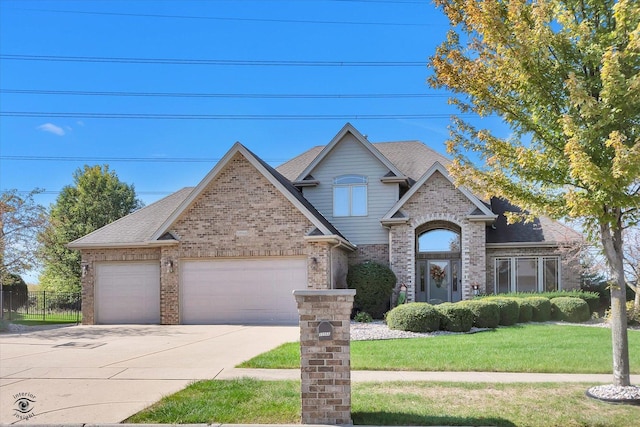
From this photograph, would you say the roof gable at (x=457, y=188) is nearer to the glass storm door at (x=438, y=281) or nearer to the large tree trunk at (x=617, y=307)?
Result: the glass storm door at (x=438, y=281)

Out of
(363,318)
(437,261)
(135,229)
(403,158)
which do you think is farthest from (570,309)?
(135,229)

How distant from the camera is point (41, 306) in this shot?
31688 millimetres

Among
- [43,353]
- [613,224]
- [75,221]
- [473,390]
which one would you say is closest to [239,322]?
[43,353]

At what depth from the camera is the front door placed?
2280 cm

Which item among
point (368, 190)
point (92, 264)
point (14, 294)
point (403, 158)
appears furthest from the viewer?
point (14, 294)

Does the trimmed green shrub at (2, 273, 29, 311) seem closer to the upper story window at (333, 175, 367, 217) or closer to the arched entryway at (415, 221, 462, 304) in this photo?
the upper story window at (333, 175, 367, 217)

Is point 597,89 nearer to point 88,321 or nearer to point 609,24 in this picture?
point 609,24

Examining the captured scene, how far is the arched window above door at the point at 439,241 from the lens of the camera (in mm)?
23116

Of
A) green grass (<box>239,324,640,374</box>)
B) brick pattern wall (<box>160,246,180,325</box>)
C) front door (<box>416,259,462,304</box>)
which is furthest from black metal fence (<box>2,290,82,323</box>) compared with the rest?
green grass (<box>239,324,640,374</box>)

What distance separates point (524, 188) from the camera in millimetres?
8359

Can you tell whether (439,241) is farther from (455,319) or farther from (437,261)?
(455,319)

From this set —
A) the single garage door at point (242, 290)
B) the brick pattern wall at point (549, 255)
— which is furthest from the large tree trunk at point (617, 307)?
the brick pattern wall at point (549, 255)

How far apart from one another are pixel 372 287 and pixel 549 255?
7377mm

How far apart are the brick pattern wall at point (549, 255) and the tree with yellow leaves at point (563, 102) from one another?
14.0 metres
